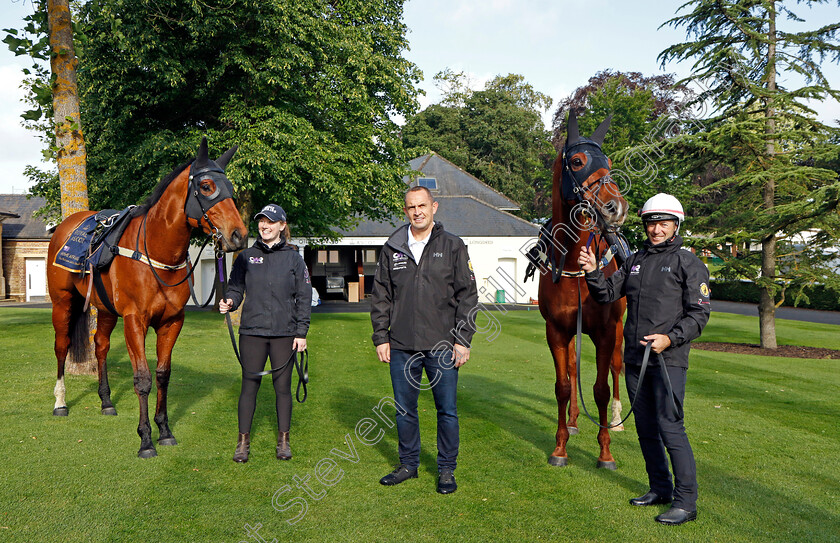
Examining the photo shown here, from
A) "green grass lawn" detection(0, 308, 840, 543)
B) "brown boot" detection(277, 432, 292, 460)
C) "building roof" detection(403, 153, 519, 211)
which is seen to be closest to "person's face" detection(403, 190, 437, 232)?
"green grass lawn" detection(0, 308, 840, 543)

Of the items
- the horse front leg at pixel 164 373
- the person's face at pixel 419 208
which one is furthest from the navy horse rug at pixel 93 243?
the person's face at pixel 419 208

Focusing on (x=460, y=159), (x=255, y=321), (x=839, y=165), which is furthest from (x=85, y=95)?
(x=839, y=165)

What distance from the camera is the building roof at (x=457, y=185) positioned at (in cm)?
3531

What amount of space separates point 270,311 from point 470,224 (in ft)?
89.7

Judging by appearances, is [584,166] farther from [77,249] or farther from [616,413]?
[77,249]

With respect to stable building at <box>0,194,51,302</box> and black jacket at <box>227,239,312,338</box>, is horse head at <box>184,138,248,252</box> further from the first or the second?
stable building at <box>0,194,51,302</box>

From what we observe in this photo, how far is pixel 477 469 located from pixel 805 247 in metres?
13.6

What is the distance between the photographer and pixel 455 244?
4453mm

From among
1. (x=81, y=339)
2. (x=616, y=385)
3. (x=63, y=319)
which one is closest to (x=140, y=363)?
(x=63, y=319)

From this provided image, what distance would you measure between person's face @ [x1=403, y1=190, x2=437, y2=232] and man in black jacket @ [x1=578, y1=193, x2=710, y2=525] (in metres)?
1.22

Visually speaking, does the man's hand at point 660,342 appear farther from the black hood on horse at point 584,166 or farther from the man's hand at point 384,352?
the man's hand at point 384,352

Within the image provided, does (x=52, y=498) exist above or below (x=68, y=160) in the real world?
below

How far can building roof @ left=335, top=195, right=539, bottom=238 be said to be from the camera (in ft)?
101

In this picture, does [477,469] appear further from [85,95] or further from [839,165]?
[839,165]
